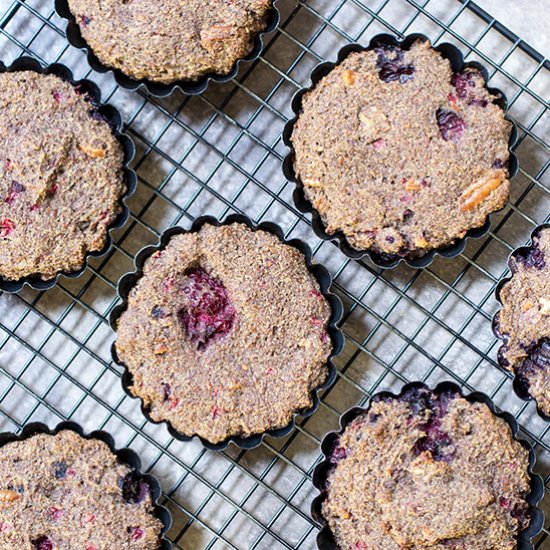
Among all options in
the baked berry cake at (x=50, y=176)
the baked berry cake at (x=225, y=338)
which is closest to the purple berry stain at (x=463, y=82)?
the baked berry cake at (x=225, y=338)

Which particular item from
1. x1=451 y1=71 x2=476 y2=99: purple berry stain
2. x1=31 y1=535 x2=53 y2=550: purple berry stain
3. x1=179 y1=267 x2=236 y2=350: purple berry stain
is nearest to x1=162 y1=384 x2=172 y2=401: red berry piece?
x1=179 y1=267 x2=236 y2=350: purple berry stain

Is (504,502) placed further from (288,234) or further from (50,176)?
(50,176)

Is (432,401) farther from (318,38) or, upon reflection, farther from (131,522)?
(318,38)

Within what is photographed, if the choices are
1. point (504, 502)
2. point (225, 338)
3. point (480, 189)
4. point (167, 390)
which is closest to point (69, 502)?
point (167, 390)

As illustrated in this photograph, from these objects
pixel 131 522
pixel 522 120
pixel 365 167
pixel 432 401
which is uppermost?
pixel 522 120

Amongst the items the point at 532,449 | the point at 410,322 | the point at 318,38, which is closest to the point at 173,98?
the point at 318,38

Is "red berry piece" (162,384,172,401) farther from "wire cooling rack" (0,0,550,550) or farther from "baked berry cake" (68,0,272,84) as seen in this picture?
"baked berry cake" (68,0,272,84)
